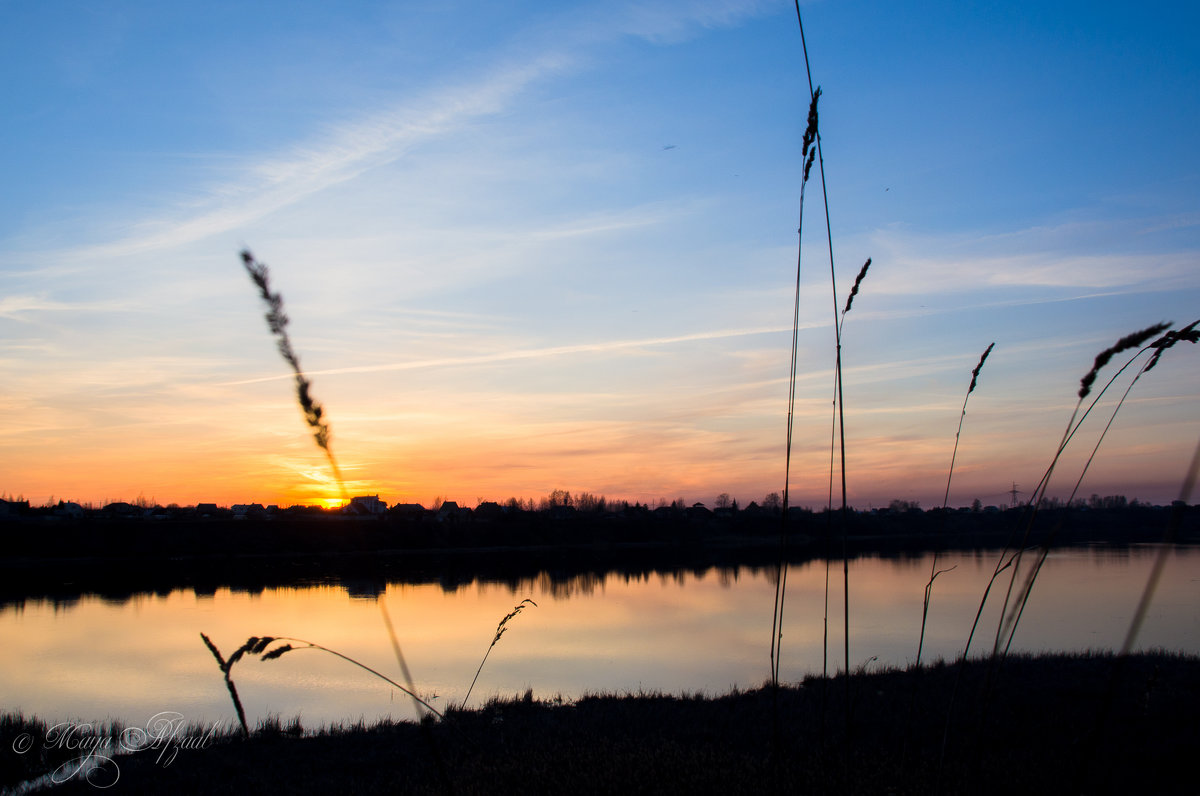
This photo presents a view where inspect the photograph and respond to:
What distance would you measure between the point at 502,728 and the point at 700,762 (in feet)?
15.5

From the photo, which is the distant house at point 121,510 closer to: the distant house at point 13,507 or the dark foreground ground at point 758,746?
the distant house at point 13,507

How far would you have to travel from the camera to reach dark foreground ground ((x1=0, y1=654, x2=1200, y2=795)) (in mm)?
4734

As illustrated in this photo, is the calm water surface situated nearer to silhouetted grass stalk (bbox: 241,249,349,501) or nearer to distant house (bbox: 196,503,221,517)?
silhouetted grass stalk (bbox: 241,249,349,501)

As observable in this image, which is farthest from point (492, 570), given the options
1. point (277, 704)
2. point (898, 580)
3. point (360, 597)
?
point (277, 704)

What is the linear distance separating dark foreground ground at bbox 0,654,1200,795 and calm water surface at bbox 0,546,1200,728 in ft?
9.45

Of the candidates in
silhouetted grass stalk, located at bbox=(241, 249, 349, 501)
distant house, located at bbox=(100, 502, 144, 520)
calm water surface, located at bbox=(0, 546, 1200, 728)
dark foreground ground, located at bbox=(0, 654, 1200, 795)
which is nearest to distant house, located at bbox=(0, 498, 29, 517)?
distant house, located at bbox=(100, 502, 144, 520)

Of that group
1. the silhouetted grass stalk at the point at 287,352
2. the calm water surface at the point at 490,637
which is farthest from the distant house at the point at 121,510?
the silhouetted grass stalk at the point at 287,352

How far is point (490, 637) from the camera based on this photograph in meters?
20.0

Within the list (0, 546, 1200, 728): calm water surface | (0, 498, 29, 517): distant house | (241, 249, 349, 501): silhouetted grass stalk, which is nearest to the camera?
(241, 249, 349, 501): silhouetted grass stalk

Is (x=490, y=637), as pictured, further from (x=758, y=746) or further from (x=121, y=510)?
(x=121, y=510)

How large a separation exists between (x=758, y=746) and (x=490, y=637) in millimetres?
13267

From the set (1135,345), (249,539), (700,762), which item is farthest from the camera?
(249,539)

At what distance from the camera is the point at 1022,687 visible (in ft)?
34.7

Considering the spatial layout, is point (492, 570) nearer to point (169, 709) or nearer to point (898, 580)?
point (898, 580)
